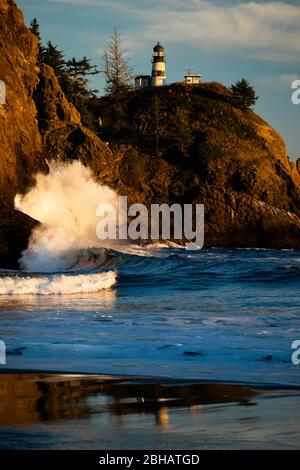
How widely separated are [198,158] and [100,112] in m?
9.96

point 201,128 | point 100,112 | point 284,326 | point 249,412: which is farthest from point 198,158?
point 249,412

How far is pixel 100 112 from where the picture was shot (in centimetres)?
6838

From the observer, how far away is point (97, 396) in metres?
7.06

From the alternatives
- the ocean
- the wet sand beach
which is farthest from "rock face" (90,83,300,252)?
the wet sand beach

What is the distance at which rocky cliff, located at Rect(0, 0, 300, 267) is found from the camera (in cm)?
4419
